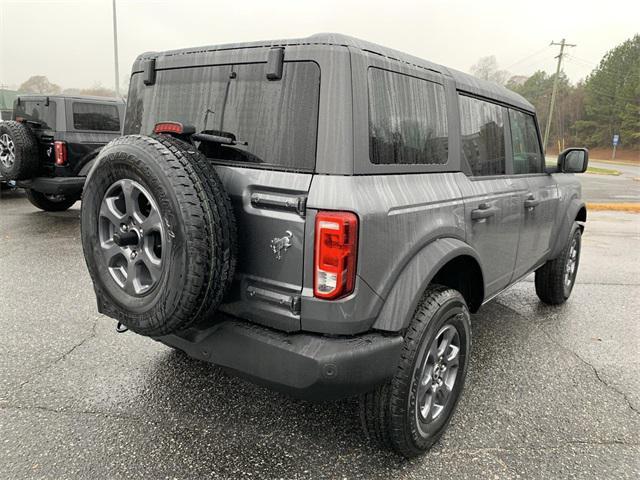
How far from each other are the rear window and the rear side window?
6.09 meters

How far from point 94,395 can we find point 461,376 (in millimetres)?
2089

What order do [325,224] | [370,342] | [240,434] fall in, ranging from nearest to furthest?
[325,224]
[370,342]
[240,434]

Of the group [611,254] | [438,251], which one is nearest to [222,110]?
[438,251]

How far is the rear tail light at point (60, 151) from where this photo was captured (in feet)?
24.1

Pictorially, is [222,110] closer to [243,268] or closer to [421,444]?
[243,268]

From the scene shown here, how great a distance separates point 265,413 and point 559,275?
10.4 feet

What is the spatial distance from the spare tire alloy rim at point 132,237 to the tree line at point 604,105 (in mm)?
69730

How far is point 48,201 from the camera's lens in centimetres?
873

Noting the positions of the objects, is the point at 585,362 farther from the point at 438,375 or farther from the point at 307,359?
the point at 307,359

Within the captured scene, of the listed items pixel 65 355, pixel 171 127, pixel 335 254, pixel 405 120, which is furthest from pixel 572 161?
pixel 65 355

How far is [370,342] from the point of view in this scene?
1980mm

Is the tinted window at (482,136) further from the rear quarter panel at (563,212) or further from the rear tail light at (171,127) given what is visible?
the rear tail light at (171,127)

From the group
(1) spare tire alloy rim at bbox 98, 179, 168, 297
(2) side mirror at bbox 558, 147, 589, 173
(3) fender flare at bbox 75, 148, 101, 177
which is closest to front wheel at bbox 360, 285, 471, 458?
(1) spare tire alloy rim at bbox 98, 179, 168, 297

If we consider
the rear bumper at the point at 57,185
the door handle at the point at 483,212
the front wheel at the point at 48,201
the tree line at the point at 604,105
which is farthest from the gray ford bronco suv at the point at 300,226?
the tree line at the point at 604,105
